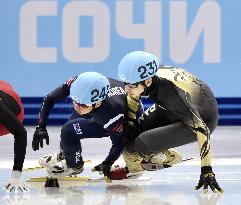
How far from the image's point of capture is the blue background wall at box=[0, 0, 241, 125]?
10906mm

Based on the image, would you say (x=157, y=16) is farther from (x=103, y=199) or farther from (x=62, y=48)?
(x=103, y=199)

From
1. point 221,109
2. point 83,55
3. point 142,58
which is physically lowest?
point 221,109

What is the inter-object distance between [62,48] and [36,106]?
841 millimetres

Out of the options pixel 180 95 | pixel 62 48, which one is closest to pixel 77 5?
pixel 62 48

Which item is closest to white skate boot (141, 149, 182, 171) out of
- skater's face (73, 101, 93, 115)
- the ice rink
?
the ice rink

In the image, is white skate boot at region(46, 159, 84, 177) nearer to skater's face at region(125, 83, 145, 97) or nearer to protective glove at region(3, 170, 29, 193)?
protective glove at region(3, 170, 29, 193)

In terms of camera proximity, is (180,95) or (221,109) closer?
(180,95)

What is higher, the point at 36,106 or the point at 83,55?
the point at 83,55

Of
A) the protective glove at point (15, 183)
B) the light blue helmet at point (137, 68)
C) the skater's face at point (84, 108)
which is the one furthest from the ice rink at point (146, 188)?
the light blue helmet at point (137, 68)

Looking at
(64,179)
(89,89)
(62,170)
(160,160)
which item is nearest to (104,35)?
(160,160)

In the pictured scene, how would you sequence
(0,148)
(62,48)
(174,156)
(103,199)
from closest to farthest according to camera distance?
(103,199) < (174,156) < (0,148) < (62,48)

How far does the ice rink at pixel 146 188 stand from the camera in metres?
5.47

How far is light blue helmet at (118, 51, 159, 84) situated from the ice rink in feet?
2.69

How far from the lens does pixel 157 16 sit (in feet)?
35.9
